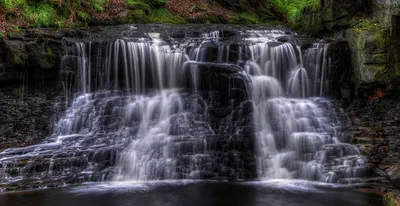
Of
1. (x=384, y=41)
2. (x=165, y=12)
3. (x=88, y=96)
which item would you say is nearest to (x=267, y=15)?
(x=165, y=12)

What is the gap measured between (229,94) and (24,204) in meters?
6.08

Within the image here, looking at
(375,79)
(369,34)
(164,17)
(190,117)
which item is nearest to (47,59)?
(190,117)

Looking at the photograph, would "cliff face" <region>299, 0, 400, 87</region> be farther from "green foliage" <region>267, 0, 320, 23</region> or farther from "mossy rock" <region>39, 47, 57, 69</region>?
"mossy rock" <region>39, 47, 57, 69</region>

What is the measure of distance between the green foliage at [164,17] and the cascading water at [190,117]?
4196mm

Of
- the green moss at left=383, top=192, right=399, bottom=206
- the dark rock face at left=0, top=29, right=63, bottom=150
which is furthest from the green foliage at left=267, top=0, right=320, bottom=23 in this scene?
the green moss at left=383, top=192, right=399, bottom=206

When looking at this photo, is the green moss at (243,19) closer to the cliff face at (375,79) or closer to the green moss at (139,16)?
the green moss at (139,16)

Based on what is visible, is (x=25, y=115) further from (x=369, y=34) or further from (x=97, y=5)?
(x=369, y=34)

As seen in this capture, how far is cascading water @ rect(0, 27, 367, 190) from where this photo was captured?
30.8ft

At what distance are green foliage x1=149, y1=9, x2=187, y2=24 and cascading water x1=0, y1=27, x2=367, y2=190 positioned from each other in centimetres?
420

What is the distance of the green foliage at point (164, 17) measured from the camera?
17956mm

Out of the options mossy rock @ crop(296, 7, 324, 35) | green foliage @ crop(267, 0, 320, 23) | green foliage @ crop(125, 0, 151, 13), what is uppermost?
green foliage @ crop(267, 0, 320, 23)

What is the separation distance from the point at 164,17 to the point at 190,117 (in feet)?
29.2

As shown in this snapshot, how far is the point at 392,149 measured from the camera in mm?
9375

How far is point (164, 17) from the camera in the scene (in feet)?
60.4
